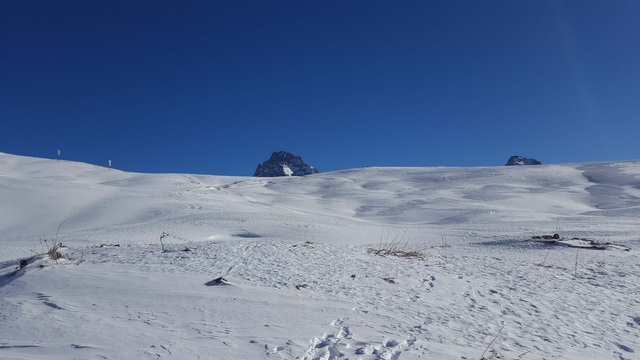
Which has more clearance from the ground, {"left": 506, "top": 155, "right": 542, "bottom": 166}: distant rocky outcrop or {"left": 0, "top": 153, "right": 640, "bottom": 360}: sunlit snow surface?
{"left": 506, "top": 155, "right": 542, "bottom": 166}: distant rocky outcrop

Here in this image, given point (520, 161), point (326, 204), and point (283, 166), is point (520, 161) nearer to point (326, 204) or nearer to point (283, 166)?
point (283, 166)

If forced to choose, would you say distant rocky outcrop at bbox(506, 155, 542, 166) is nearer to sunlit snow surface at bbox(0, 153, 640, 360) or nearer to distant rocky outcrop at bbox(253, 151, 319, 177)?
distant rocky outcrop at bbox(253, 151, 319, 177)

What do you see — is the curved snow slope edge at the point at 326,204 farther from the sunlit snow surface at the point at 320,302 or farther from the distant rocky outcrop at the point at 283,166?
the distant rocky outcrop at the point at 283,166

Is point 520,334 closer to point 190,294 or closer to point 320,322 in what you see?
point 320,322

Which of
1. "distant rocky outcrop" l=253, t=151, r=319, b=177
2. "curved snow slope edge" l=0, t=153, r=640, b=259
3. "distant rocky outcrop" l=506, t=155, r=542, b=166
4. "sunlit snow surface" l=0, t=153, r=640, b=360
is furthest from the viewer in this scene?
"distant rocky outcrop" l=253, t=151, r=319, b=177

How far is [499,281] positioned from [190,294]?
306 centimetres

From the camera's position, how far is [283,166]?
9094 cm

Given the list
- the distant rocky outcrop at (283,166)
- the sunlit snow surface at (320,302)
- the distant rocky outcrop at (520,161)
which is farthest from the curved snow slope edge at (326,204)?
the distant rocky outcrop at (283,166)

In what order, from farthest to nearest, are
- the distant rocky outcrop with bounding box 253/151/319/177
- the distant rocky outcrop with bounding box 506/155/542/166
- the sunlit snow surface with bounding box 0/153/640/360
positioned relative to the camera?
the distant rocky outcrop with bounding box 253/151/319/177 → the distant rocky outcrop with bounding box 506/155/542/166 → the sunlit snow surface with bounding box 0/153/640/360

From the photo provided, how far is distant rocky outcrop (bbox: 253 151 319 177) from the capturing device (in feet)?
300

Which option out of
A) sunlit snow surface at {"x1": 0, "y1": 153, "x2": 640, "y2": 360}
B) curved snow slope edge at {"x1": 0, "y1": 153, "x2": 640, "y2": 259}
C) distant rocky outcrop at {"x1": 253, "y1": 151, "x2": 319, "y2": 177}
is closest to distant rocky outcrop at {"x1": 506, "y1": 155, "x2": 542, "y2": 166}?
distant rocky outcrop at {"x1": 253, "y1": 151, "x2": 319, "y2": 177}

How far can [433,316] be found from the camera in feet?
10.6

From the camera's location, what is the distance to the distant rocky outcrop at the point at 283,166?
300 ft

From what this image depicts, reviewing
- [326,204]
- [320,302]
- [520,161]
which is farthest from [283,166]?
[320,302]
